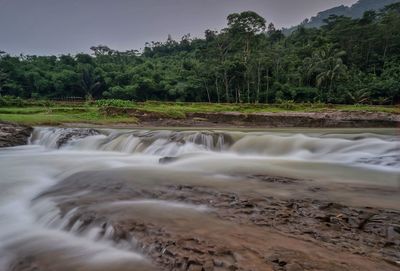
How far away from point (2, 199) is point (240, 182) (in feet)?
16.2

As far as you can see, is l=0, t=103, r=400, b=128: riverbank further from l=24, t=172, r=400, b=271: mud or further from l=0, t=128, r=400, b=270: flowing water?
l=24, t=172, r=400, b=271: mud

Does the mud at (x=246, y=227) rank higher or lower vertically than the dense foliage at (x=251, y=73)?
lower

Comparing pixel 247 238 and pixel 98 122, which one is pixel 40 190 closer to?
pixel 247 238

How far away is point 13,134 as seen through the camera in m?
17.4

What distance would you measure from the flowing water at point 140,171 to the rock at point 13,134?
448 mm

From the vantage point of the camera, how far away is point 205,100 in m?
49.6

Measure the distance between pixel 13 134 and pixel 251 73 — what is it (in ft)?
112

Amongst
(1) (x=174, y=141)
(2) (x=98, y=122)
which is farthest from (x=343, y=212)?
(2) (x=98, y=122)

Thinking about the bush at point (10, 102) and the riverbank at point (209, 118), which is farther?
the bush at point (10, 102)

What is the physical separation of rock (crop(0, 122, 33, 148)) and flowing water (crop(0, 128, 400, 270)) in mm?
448

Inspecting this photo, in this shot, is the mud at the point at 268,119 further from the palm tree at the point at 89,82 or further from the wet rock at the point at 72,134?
the palm tree at the point at 89,82

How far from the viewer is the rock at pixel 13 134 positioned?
1661cm

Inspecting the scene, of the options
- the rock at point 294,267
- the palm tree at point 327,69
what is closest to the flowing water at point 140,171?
the rock at point 294,267

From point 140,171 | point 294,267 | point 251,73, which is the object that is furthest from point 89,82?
point 294,267
